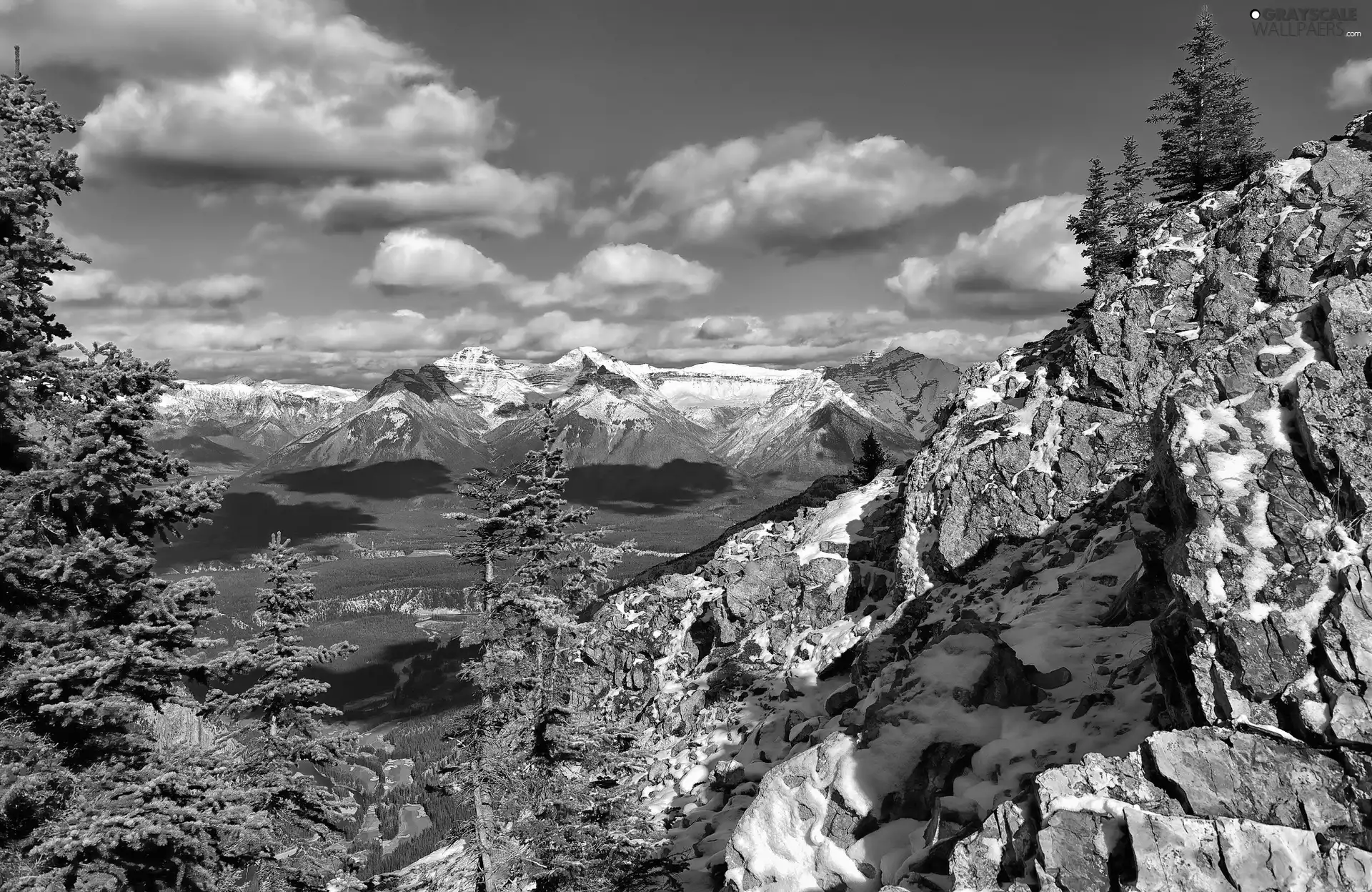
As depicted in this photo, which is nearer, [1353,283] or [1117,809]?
[1117,809]

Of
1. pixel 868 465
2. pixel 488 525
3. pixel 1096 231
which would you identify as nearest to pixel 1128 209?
pixel 1096 231

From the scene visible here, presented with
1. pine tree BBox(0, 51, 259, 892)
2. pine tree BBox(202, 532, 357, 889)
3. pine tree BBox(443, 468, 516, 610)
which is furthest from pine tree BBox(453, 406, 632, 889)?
pine tree BBox(0, 51, 259, 892)

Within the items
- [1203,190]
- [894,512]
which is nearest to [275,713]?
[894,512]

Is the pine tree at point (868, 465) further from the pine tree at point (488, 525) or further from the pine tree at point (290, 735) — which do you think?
the pine tree at point (290, 735)

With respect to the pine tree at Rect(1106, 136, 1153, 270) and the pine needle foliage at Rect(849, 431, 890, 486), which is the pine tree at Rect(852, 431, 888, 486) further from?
the pine tree at Rect(1106, 136, 1153, 270)

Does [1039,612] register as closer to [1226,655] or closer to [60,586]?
[1226,655]

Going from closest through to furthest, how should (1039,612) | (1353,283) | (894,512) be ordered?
(1353,283)
(1039,612)
(894,512)

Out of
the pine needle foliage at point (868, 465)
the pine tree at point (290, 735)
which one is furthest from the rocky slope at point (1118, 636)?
the pine needle foliage at point (868, 465)

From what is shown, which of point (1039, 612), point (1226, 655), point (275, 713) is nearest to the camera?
point (1226, 655)
